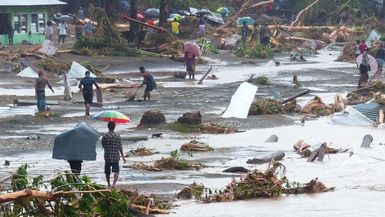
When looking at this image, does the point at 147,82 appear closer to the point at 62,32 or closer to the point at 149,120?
the point at 149,120

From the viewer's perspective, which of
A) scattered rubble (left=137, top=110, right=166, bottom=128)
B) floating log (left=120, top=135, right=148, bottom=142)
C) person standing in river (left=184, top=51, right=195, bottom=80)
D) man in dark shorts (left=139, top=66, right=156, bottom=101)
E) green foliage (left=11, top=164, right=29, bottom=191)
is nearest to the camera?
green foliage (left=11, top=164, right=29, bottom=191)

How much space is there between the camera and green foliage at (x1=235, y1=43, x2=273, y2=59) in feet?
166

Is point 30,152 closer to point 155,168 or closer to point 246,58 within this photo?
point 155,168

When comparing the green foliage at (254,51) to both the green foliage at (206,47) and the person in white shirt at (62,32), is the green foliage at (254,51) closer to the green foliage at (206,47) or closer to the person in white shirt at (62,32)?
the green foliage at (206,47)

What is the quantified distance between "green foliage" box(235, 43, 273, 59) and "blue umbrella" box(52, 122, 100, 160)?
104 ft

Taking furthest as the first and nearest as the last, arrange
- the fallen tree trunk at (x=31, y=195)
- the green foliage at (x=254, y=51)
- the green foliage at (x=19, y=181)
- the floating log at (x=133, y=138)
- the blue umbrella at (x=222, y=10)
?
the blue umbrella at (x=222, y=10), the green foliage at (x=254, y=51), the floating log at (x=133, y=138), the green foliage at (x=19, y=181), the fallen tree trunk at (x=31, y=195)

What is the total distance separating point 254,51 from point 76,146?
1259 inches

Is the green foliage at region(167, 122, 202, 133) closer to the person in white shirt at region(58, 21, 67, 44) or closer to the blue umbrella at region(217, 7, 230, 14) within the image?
the person in white shirt at region(58, 21, 67, 44)

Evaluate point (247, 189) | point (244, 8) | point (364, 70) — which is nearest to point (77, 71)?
point (364, 70)

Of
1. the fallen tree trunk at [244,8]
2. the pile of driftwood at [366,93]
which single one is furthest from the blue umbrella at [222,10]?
the pile of driftwood at [366,93]

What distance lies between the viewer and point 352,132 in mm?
29188

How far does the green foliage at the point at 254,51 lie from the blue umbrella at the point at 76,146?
3169cm

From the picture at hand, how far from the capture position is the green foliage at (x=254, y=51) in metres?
50.6

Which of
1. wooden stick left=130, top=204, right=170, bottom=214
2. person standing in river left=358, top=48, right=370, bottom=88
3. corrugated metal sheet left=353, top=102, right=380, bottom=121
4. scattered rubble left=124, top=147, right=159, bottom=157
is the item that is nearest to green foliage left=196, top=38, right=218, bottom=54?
person standing in river left=358, top=48, right=370, bottom=88
